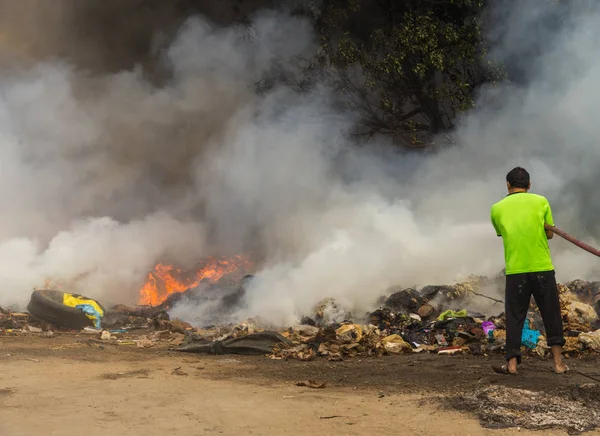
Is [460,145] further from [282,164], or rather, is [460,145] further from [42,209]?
[42,209]

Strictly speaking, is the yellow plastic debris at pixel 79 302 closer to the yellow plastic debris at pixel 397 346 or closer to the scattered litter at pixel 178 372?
the scattered litter at pixel 178 372

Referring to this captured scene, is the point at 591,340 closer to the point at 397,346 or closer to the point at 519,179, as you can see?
the point at 397,346

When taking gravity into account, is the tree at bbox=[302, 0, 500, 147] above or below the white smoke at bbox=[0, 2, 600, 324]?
above

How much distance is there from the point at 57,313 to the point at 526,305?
19.7 feet

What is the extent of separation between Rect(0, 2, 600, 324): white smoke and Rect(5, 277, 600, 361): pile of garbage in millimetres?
541

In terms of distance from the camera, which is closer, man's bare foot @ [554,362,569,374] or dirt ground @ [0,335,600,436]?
dirt ground @ [0,335,600,436]

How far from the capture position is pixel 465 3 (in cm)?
997

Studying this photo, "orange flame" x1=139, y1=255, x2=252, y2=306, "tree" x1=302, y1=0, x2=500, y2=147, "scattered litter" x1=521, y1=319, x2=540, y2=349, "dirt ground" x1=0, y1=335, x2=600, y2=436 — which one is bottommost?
"dirt ground" x1=0, y1=335, x2=600, y2=436

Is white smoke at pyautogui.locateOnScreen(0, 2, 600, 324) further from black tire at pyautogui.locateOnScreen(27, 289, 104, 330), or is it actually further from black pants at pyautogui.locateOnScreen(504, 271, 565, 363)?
black pants at pyautogui.locateOnScreen(504, 271, 565, 363)

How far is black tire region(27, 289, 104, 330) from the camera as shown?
7891mm

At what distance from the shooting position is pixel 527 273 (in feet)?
13.6

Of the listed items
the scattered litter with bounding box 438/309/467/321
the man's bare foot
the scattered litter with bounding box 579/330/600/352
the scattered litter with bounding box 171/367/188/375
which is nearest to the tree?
the scattered litter with bounding box 438/309/467/321

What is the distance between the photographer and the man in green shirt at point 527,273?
411cm

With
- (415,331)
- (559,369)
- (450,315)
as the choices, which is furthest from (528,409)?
(450,315)
